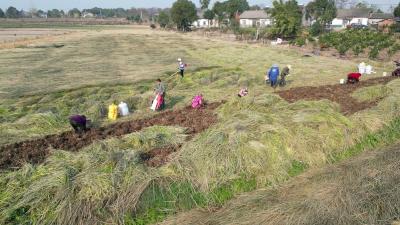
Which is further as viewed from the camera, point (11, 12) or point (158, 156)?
point (11, 12)

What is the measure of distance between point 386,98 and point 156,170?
8.62 metres

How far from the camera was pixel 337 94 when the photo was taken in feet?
45.0

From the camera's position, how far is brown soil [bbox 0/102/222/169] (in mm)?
8180

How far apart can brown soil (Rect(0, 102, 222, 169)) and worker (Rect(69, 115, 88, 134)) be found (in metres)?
0.18

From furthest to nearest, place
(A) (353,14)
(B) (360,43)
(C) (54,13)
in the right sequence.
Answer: (C) (54,13) → (A) (353,14) → (B) (360,43)

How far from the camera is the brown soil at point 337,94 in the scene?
11.9 meters

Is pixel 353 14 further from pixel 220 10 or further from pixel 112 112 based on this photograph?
pixel 112 112

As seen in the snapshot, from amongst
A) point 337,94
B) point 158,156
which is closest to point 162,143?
point 158,156

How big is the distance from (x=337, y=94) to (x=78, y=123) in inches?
370

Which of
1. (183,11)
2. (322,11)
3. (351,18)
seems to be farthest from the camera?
(351,18)

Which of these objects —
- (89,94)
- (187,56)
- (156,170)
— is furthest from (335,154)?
(187,56)

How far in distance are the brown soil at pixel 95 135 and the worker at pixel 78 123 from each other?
0.18 m

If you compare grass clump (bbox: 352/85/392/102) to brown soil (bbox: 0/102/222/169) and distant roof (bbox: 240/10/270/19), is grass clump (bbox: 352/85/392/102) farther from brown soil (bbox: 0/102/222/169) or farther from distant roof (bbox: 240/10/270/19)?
distant roof (bbox: 240/10/270/19)

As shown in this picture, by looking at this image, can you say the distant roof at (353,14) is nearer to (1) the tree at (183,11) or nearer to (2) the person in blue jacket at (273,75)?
(1) the tree at (183,11)
